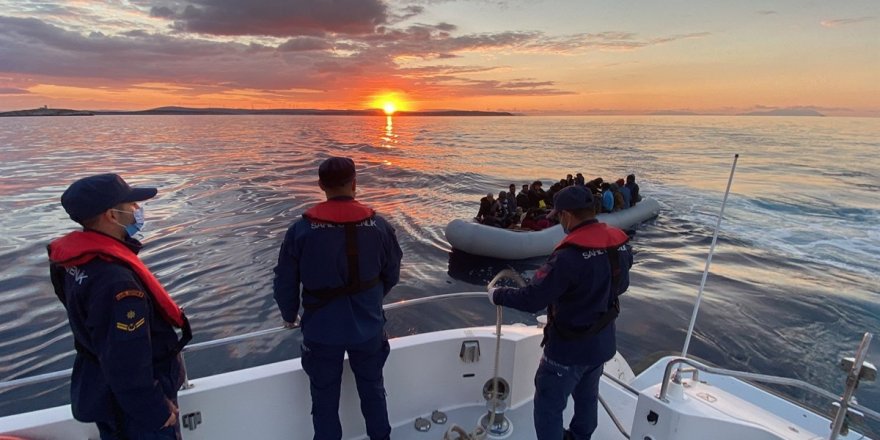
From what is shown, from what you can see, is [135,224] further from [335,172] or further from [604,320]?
[604,320]

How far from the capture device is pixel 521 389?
3.36m

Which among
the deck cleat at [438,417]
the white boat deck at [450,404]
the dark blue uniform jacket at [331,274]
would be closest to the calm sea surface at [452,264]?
the white boat deck at [450,404]

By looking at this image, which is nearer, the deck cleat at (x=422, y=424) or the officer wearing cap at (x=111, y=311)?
the officer wearing cap at (x=111, y=311)

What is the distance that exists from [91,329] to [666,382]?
2646mm

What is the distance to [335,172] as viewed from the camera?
226 cm

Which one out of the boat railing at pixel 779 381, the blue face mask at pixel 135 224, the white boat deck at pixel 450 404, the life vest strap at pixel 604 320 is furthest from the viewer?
the white boat deck at pixel 450 404

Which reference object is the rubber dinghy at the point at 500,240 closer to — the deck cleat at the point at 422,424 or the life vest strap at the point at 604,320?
the deck cleat at the point at 422,424

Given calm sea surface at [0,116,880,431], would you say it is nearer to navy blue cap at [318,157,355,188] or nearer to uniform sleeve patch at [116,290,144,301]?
navy blue cap at [318,157,355,188]

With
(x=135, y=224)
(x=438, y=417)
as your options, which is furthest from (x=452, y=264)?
(x=135, y=224)

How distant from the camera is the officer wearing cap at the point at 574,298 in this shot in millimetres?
2291

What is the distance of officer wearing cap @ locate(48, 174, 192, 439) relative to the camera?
1561 millimetres

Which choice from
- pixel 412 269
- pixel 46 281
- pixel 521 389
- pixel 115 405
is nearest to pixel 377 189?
pixel 412 269

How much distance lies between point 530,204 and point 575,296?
423 inches

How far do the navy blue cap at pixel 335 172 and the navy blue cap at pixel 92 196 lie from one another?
84 centimetres
